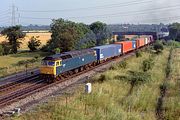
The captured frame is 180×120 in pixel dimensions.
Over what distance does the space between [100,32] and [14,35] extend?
23478 mm

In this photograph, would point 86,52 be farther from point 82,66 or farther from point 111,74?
point 111,74

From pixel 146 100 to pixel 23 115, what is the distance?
362 inches

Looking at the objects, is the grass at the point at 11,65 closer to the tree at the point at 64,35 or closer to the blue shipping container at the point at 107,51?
the tree at the point at 64,35

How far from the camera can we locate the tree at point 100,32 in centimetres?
8684

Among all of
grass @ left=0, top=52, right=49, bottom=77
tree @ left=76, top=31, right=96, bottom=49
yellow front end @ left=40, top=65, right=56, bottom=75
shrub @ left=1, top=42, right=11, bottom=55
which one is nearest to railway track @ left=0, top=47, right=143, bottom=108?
yellow front end @ left=40, top=65, right=56, bottom=75

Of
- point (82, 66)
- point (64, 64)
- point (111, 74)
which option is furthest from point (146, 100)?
point (82, 66)

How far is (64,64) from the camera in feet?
104

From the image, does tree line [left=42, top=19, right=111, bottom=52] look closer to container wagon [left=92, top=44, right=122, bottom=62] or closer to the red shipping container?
the red shipping container

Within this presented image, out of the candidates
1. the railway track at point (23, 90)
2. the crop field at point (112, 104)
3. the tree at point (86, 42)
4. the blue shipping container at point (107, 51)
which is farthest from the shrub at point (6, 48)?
the crop field at point (112, 104)

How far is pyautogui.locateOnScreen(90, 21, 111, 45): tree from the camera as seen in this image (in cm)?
8684

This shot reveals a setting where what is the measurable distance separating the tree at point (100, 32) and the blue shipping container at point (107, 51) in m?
30.8

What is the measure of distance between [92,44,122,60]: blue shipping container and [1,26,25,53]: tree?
127ft

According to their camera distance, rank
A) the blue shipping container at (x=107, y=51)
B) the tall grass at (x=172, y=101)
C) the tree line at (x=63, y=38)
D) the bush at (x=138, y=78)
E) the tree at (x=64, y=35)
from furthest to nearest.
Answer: the tree line at (x=63, y=38) → the tree at (x=64, y=35) → the blue shipping container at (x=107, y=51) → the bush at (x=138, y=78) → the tall grass at (x=172, y=101)

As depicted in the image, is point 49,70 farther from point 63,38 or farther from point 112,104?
point 63,38
